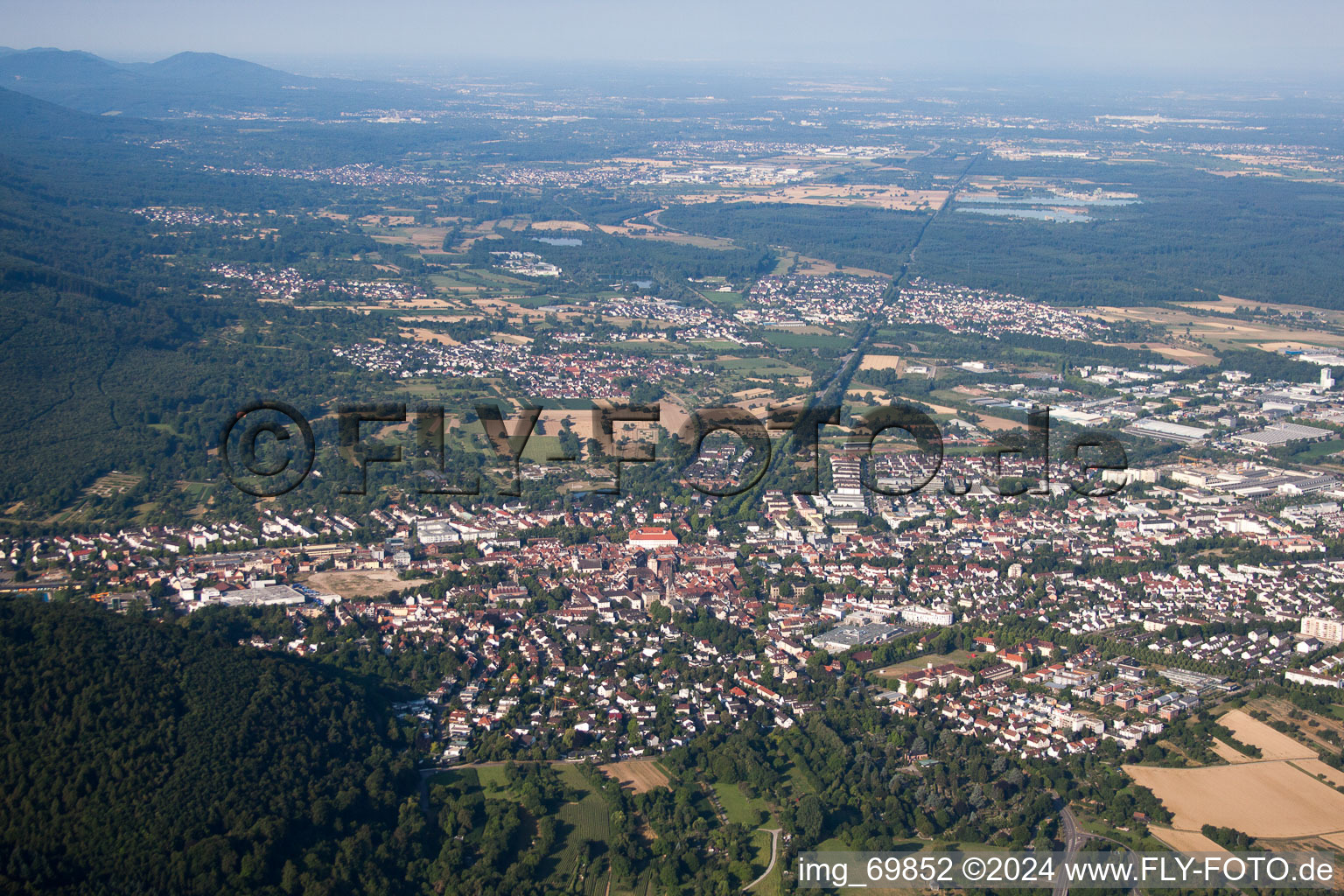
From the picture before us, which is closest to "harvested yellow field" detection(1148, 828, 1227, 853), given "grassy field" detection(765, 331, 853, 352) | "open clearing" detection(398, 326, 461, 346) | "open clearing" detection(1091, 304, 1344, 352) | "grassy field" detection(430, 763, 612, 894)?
"grassy field" detection(430, 763, 612, 894)

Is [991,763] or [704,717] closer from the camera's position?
[991,763]

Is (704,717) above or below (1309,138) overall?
below

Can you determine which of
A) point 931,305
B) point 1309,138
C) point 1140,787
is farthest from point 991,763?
point 1309,138

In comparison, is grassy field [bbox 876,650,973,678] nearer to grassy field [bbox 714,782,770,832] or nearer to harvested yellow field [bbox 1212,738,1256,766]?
harvested yellow field [bbox 1212,738,1256,766]

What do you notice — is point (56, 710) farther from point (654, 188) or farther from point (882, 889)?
point (654, 188)

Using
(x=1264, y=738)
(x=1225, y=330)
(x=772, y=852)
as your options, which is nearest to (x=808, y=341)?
(x=1225, y=330)

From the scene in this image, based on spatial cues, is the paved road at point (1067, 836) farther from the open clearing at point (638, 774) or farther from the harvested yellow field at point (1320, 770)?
the open clearing at point (638, 774)
